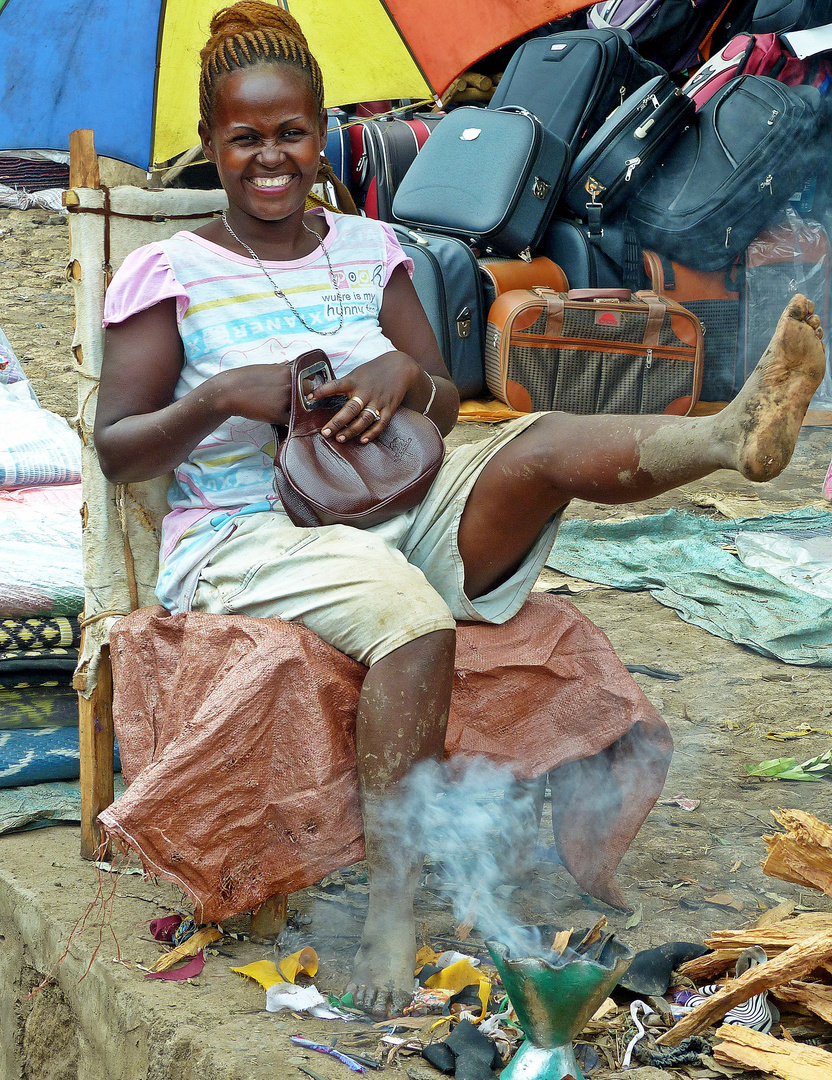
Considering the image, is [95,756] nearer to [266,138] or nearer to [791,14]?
[266,138]

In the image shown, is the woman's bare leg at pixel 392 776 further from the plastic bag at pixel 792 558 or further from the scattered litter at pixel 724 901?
the plastic bag at pixel 792 558

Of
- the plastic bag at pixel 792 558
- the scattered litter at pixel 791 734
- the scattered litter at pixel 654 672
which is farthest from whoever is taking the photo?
the plastic bag at pixel 792 558

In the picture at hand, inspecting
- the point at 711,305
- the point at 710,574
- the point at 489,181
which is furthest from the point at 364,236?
the point at 711,305

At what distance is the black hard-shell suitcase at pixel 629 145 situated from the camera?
563 cm

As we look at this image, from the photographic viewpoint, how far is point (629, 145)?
5.66 meters

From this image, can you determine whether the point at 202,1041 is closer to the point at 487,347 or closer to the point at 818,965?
the point at 818,965

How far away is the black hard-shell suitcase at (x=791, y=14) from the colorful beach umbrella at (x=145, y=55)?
4597 millimetres

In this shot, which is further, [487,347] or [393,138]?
[393,138]

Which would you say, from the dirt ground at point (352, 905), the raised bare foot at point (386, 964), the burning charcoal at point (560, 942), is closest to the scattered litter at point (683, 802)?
the dirt ground at point (352, 905)

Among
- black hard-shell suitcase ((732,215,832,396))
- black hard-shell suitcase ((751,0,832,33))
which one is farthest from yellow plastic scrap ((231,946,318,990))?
black hard-shell suitcase ((751,0,832,33))

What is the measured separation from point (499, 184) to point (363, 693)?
445cm

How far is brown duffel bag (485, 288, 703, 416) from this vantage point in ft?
17.4

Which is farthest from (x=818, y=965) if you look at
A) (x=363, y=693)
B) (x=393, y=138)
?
(x=393, y=138)

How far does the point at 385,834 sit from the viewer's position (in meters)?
1.66
